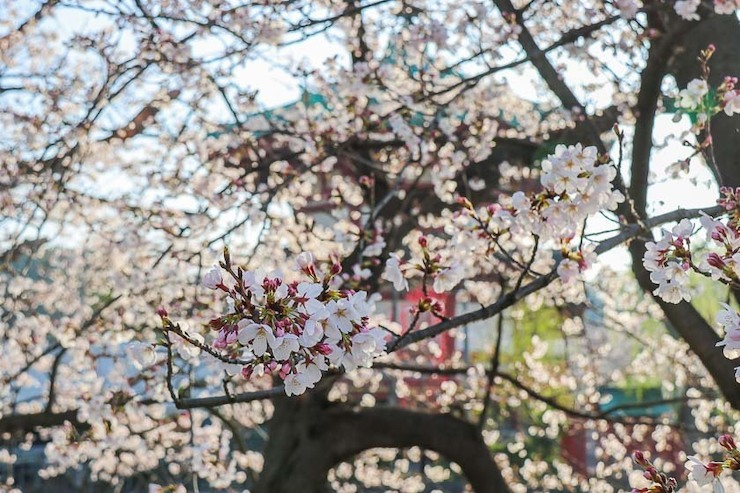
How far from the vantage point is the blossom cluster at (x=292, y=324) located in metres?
1.56

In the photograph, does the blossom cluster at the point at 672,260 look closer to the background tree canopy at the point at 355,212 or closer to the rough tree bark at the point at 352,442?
the background tree canopy at the point at 355,212

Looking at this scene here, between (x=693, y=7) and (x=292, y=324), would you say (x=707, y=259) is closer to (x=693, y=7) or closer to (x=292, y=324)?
(x=292, y=324)

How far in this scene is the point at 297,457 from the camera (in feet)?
Result: 16.9

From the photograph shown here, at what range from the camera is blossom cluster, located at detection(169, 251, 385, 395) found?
1.56m

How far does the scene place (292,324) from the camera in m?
1.58

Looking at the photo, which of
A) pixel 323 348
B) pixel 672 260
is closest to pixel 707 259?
pixel 672 260

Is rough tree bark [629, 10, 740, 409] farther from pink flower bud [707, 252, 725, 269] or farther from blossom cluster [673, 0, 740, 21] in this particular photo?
pink flower bud [707, 252, 725, 269]

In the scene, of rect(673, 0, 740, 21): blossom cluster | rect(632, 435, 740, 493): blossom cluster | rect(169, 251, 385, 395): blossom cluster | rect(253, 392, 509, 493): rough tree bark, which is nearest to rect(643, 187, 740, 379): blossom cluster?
rect(632, 435, 740, 493): blossom cluster

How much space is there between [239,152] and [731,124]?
3.02 m

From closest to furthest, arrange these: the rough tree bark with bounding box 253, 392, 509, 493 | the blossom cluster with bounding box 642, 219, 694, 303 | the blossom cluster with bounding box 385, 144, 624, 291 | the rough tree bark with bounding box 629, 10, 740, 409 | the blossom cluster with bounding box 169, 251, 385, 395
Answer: the blossom cluster with bounding box 169, 251, 385, 395, the blossom cluster with bounding box 642, 219, 694, 303, the blossom cluster with bounding box 385, 144, 624, 291, the rough tree bark with bounding box 629, 10, 740, 409, the rough tree bark with bounding box 253, 392, 509, 493

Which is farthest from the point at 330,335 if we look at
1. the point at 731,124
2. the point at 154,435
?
the point at 154,435

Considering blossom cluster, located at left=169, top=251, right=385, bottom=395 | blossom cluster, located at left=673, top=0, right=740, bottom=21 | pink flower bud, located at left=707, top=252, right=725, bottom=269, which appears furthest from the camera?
blossom cluster, located at left=673, top=0, right=740, bottom=21

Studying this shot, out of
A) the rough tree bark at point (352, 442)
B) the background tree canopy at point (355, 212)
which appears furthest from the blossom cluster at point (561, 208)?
the rough tree bark at point (352, 442)

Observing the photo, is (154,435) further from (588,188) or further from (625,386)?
(625,386)
